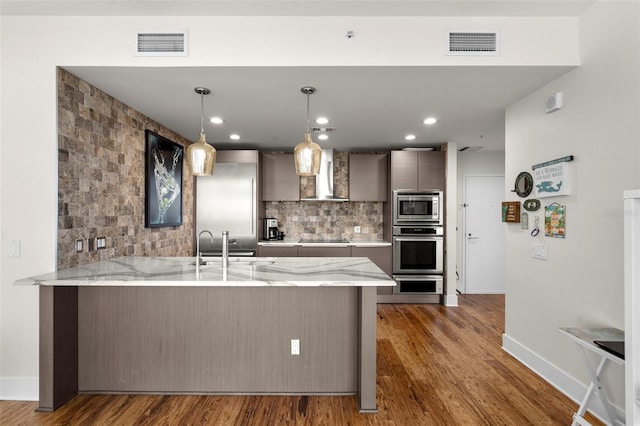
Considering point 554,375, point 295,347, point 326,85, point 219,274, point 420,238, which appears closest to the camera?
point 219,274

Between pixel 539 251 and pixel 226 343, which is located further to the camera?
pixel 539 251

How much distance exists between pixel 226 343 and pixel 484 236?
15.5 ft

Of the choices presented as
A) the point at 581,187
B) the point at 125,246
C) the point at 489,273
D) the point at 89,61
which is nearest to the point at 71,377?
the point at 125,246

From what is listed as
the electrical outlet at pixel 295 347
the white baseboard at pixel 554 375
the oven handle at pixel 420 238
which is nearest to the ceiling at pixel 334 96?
the oven handle at pixel 420 238

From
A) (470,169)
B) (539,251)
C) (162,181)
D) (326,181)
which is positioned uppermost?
(470,169)

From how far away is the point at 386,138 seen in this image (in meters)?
4.57

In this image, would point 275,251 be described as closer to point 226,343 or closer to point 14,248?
point 226,343

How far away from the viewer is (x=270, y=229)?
525 centimetres

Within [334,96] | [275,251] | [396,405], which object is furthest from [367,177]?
[396,405]

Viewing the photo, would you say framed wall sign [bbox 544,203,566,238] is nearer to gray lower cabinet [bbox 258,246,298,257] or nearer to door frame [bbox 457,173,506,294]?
door frame [bbox 457,173,506,294]

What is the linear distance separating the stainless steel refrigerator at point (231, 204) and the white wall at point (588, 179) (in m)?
3.45

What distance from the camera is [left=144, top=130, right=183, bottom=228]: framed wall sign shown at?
3.58 m

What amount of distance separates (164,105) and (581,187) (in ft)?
11.6

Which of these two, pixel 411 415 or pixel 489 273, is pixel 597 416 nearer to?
pixel 411 415
